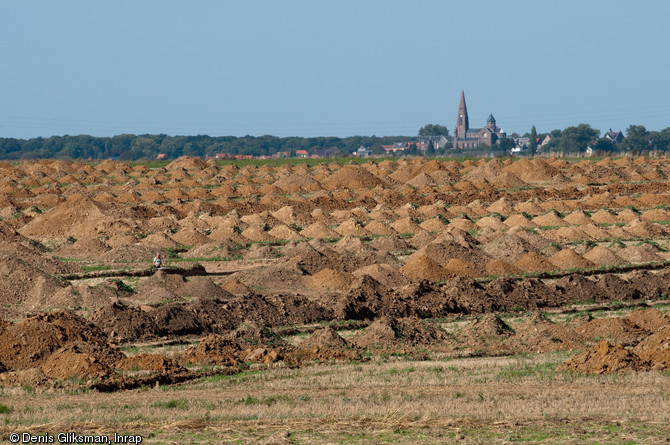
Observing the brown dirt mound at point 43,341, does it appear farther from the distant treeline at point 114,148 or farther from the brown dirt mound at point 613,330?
the distant treeline at point 114,148

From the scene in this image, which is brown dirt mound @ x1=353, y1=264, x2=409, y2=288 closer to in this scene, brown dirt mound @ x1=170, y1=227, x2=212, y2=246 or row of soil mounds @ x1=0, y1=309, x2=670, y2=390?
row of soil mounds @ x1=0, y1=309, x2=670, y2=390

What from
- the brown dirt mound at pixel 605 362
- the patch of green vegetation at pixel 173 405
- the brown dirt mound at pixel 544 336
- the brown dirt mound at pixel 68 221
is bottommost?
the brown dirt mound at pixel 544 336

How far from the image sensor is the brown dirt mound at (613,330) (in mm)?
26969

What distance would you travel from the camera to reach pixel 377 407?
58.3 feet

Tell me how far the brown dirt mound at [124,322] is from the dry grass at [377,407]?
18.1 feet

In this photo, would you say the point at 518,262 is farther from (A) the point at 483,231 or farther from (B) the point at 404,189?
(B) the point at 404,189

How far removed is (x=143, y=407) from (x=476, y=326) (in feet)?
40.5

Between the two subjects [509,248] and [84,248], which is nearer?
[509,248]

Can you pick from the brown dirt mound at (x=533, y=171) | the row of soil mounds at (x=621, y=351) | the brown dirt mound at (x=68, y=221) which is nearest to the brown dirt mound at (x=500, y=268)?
the row of soil mounds at (x=621, y=351)

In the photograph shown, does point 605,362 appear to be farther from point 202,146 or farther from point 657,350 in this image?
point 202,146

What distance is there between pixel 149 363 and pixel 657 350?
11.5 metres

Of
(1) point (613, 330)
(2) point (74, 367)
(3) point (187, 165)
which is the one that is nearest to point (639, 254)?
(1) point (613, 330)

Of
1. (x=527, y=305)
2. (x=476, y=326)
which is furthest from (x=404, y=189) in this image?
(x=476, y=326)

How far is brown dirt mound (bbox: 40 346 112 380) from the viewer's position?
21422mm
